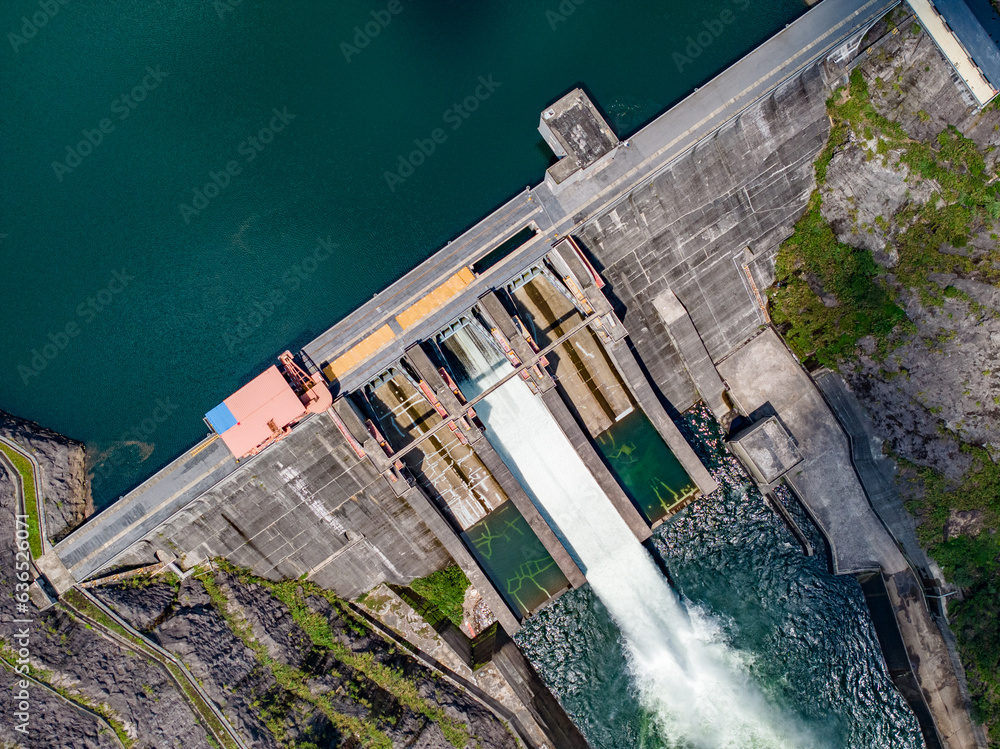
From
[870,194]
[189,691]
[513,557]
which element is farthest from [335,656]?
[870,194]

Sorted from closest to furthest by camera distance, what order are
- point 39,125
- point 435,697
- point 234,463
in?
point 234,463 → point 435,697 → point 39,125

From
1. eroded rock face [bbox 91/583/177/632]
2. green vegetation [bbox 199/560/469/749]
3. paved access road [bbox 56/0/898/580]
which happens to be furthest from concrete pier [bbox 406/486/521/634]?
eroded rock face [bbox 91/583/177/632]

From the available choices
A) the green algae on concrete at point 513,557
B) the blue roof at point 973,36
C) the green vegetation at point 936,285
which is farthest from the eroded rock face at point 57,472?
the blue roof at point 973,36

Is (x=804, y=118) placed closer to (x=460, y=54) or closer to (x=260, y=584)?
(x=460, y=54)

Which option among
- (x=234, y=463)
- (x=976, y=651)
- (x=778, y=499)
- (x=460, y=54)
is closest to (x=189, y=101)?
(x=460, y=54)

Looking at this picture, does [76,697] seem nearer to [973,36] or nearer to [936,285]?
[936,285]

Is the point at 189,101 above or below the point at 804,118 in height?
above
